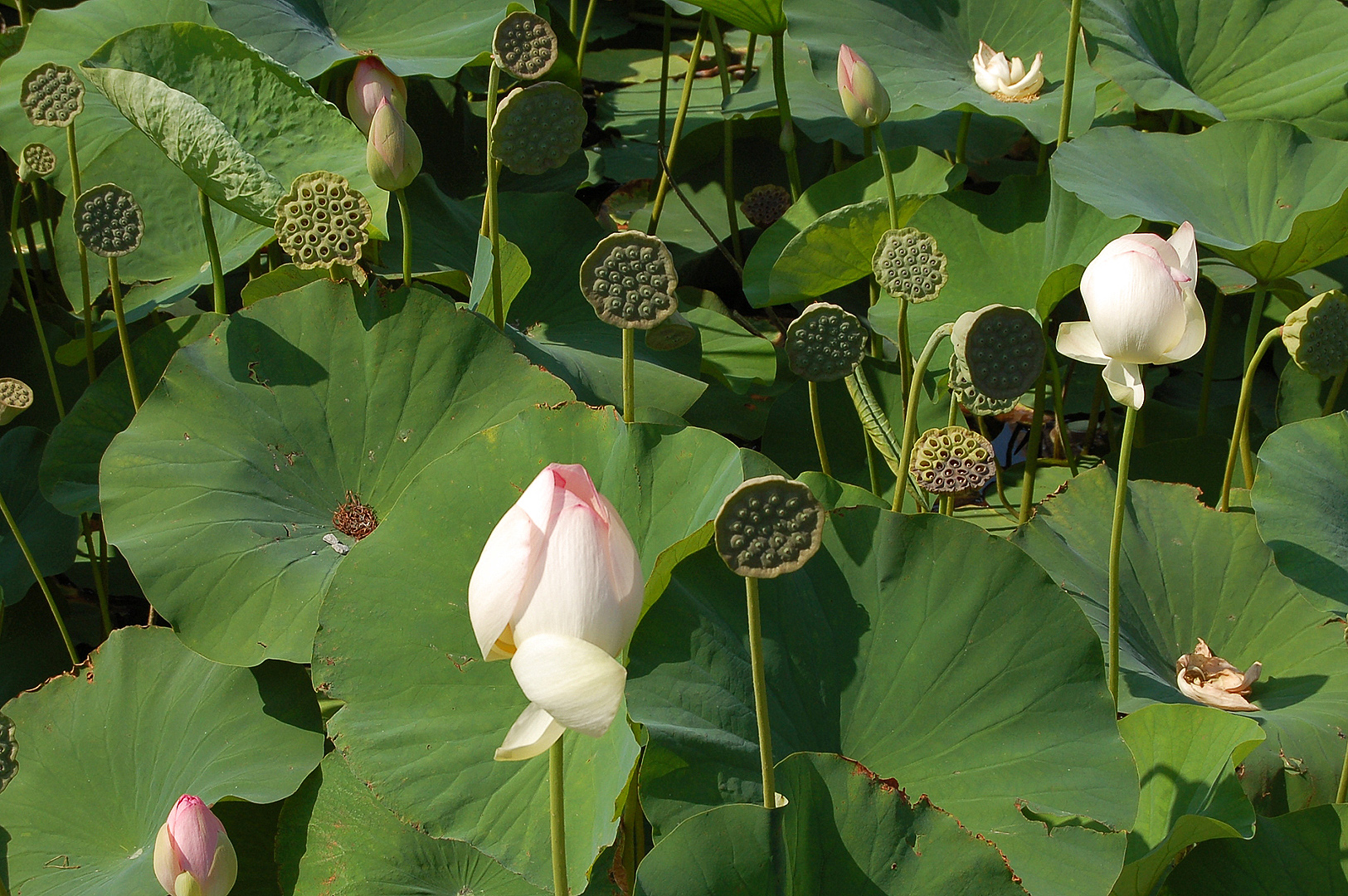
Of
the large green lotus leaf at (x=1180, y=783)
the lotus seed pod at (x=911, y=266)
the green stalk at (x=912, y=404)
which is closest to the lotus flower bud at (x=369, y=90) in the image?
the lotus seed pod at (x=911, y=266)

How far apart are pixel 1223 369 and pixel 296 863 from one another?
188cm

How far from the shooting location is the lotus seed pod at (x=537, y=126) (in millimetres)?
995

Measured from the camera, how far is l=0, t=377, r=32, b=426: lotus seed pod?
1096 millimetres

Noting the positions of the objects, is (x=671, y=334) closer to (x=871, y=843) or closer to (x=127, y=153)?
(x=871, y=843)

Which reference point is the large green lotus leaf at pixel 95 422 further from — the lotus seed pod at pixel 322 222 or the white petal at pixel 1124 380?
the white petal at pixel 1124 380

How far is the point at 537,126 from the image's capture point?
3.31ft

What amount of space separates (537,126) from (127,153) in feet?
3.11

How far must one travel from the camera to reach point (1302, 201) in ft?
4.51

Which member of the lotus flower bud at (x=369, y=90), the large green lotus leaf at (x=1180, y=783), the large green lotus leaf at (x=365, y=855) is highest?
the lotus flower bud at (x=369, y=90)

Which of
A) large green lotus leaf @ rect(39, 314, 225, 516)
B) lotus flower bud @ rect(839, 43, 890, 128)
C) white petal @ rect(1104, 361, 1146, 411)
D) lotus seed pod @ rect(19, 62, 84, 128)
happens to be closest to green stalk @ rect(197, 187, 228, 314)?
large green lotus leaf @ rect(39, 314, 225, 516)

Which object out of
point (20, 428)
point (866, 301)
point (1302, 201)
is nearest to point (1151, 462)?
point (1302, 201)

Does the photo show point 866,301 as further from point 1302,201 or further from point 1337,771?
point 1337,771

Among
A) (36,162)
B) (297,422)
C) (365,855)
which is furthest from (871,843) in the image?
(36,162)

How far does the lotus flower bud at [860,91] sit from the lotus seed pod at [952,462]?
0.43 metres
